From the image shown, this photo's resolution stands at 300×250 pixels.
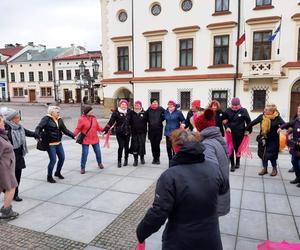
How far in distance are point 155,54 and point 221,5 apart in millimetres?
5217

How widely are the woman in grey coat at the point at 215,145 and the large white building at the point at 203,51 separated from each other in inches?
585

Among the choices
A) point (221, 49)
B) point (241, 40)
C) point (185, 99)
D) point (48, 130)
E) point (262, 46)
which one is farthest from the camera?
point (185, 99)

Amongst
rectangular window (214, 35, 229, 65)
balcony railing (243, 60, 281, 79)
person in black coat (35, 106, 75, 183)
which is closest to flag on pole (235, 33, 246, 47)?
balcony railing (243, 60, 281, 79)

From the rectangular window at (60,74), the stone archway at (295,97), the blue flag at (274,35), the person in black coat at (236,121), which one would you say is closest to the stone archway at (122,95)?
the blue flag at (274,35)

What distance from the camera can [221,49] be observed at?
59.1 ft

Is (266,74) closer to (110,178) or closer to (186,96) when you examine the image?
(186,96)

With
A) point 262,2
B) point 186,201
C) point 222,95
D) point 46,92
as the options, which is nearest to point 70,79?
point 46,92

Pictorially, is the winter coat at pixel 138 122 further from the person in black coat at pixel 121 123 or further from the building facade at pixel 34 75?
the building facade at pixel 34 75

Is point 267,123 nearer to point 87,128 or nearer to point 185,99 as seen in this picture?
point 87,128

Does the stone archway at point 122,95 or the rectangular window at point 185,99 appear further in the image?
the stone archway at point 122,95

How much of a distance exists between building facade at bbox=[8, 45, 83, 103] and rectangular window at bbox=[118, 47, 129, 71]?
30215 mm

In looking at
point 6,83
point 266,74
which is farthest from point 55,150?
point 6,83

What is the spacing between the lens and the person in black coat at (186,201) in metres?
2.13

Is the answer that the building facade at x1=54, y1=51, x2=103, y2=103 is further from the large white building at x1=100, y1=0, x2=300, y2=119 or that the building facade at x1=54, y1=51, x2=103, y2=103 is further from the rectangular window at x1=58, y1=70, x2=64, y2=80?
the large white building at x1=100, y1=0, x2=300, y2=119
